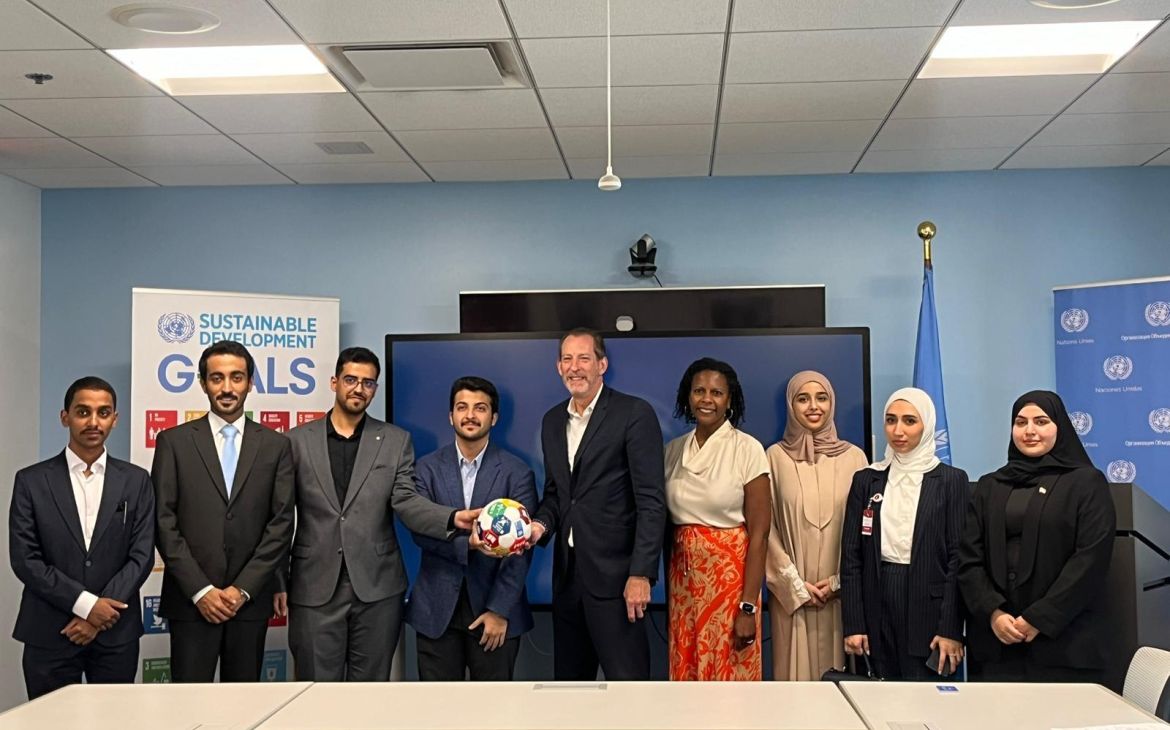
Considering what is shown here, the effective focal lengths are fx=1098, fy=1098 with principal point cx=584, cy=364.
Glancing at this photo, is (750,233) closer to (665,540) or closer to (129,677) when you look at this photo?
(665,540)

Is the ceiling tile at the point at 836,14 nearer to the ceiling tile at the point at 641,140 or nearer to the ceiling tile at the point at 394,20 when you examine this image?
the ceiling tile at the point at 394,20

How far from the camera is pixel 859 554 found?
→ 14.4 feet

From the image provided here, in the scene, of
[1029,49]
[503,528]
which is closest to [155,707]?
[503,528]

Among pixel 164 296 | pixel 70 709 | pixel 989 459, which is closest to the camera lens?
pixel 70 709

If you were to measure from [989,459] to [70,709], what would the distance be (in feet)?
16.4

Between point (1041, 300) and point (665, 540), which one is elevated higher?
point (1041, 300)

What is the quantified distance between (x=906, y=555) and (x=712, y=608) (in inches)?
32.7

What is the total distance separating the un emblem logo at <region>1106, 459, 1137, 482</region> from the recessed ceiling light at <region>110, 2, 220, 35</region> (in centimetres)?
476

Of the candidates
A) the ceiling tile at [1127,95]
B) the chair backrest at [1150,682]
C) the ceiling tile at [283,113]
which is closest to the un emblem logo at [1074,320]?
the ceiling tile at [1127,95]

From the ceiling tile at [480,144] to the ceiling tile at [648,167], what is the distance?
26 centimetres

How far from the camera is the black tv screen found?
5.52 meters

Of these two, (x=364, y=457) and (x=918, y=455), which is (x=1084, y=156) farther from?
(x=364, y=457)

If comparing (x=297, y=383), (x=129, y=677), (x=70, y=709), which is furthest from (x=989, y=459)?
(x=70, y=709)

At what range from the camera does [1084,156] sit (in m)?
5.93
